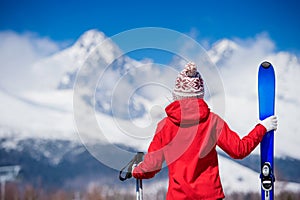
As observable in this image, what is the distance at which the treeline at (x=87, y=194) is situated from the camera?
6.80m

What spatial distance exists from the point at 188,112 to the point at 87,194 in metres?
6.10

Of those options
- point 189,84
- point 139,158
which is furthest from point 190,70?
point 139,158

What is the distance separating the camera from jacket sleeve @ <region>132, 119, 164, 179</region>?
1.88m

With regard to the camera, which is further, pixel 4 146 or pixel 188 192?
pixel 4 146

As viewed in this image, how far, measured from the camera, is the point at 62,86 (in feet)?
30.8

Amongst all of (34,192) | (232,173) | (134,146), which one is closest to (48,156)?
(34,192)

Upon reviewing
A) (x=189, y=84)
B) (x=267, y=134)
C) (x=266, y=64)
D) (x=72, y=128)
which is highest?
(x=72, y=128)

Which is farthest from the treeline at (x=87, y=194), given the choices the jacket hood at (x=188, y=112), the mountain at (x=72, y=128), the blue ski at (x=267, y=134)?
the jacket hood at (x=188, y=112)

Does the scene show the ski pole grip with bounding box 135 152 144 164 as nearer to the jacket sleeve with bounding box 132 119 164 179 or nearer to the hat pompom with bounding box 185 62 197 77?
the jacket sleeve with bounding box 132 119 164 179

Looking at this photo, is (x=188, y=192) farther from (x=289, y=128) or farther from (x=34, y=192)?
(x=34, y=192)

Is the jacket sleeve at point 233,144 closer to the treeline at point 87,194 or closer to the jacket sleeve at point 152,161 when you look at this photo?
the jacket sleeve at point 152,161

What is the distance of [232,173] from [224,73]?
1679 mm

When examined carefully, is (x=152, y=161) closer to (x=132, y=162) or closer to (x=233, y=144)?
(x=132, y=162)

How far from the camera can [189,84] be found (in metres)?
1.88
